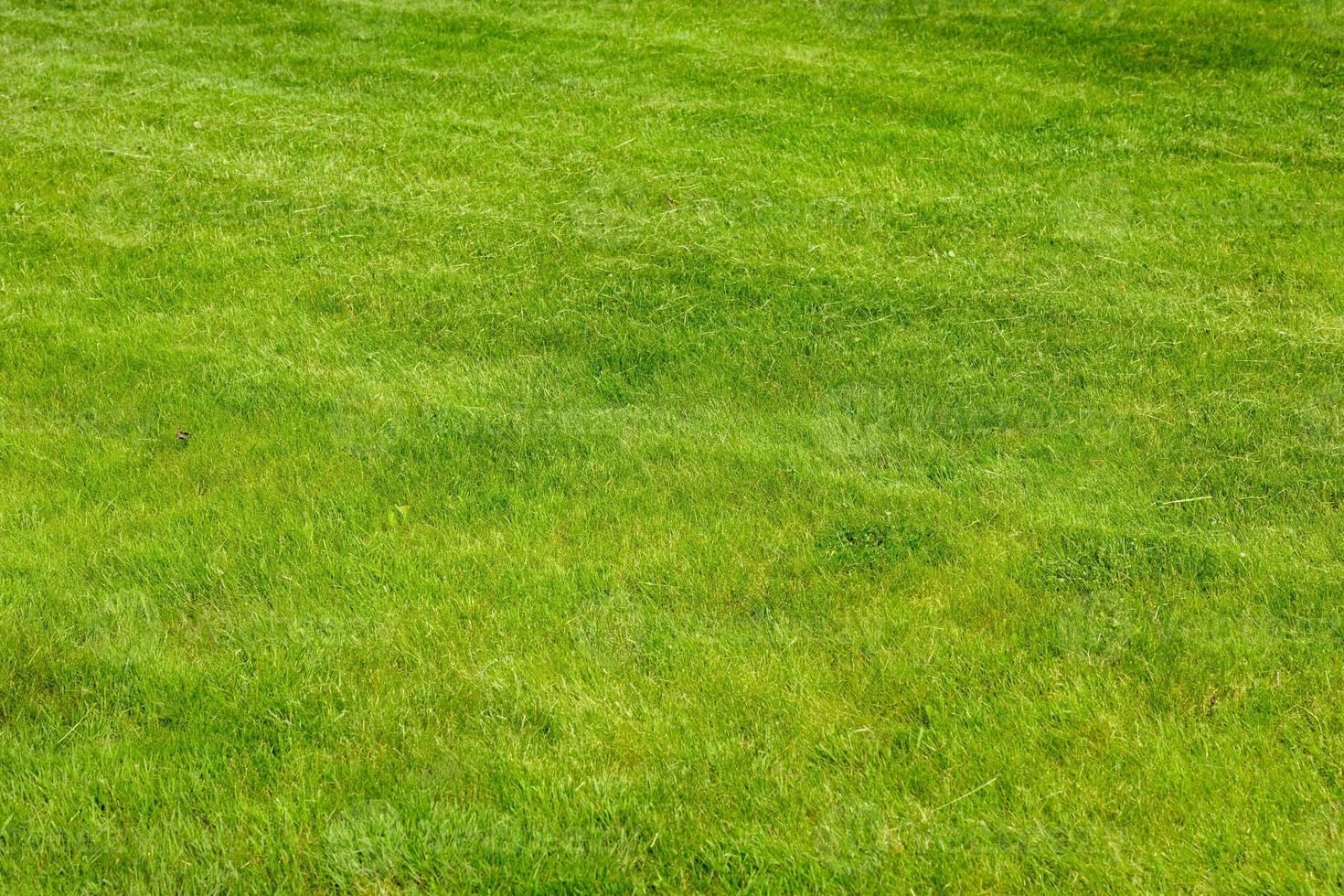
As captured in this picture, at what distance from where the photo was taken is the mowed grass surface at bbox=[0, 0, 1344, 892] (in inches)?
130

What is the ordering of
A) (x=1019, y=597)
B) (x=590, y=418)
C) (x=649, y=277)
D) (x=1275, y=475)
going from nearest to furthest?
(x=1019, y=597) → (x=1275, y=475) → (x=590, y=418) → (x=649, y=277)

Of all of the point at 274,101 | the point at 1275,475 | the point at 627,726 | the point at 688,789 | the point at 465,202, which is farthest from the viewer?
the point at 274,101

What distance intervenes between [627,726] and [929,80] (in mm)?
8851

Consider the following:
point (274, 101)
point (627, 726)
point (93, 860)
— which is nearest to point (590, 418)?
point (627, 726)

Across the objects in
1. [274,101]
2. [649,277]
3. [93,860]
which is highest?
[274,101]

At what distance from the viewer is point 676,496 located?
4992 millimetres

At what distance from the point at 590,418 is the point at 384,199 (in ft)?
11.8

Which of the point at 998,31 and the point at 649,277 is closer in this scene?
the point at 649,277

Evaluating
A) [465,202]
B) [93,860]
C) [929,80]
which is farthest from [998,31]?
[93,860]

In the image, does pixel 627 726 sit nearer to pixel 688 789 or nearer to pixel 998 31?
pixel 688 789

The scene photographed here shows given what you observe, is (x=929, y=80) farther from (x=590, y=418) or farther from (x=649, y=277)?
(x=590, y=418)

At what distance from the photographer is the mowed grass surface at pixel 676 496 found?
3.31m

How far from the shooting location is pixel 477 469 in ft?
17.0

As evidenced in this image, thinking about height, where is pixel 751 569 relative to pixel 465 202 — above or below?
below
